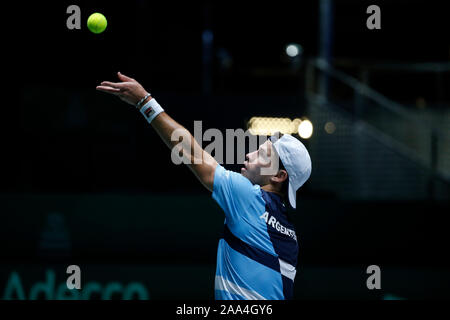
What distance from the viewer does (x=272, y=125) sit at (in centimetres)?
903

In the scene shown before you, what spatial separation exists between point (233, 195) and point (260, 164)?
0.32 meters

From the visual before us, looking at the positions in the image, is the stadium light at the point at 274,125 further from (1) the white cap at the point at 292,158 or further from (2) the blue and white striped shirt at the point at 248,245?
(2) the blue and white striped shirt at the point at 248,245

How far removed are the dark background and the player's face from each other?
433 centimetres

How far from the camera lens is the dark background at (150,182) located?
7594 mm

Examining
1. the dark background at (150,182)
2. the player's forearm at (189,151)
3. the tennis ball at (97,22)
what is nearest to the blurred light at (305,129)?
the dark background at (150,182)

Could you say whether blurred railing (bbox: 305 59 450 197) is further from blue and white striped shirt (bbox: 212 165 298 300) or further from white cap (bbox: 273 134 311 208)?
blue and white striped shirt (bbox: 212 165 298 300)

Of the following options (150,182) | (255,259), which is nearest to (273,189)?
(255,259)

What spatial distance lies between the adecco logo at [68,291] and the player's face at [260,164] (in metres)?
4.35

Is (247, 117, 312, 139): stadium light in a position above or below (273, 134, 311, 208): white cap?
above

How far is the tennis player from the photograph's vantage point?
3160mm

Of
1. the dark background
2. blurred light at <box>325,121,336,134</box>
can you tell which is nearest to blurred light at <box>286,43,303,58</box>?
the dark background

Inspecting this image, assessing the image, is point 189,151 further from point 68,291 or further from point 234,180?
point 68,291
